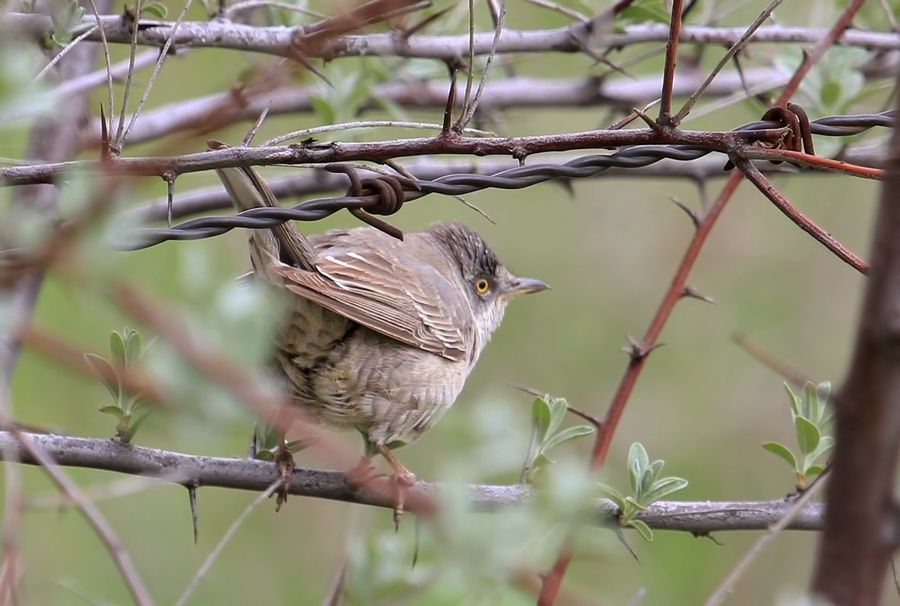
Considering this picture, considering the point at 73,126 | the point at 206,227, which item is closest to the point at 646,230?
the point at 73,126

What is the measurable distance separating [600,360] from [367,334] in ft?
16.2

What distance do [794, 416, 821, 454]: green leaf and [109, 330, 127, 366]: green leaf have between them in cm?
209

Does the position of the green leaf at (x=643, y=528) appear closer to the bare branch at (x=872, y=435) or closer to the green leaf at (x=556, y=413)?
the green leaf at (x=556, y=413)

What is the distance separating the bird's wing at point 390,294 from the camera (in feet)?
13.3

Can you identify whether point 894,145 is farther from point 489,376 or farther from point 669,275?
point 669,275

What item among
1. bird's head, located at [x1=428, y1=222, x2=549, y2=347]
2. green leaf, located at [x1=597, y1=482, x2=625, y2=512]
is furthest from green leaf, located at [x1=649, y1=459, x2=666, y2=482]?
bird's head, located at [x1=428, y1=222, x2=549, y2=347]

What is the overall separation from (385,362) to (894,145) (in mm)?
3186

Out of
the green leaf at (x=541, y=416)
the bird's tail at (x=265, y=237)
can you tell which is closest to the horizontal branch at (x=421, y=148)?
the bird's tail at (x=265, y=237)

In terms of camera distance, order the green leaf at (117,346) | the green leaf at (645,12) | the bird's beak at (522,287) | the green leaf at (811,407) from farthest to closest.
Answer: the bird's beak at (522,287)
the green leaf at (645,12)
the green leaf at (811,407)
the green leaf at (117,346)

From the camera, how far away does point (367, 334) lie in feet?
14.6

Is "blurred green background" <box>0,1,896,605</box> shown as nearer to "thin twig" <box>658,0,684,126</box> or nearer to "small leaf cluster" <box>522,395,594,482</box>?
"small leaf cluster" <box>522,395,594,482</box>

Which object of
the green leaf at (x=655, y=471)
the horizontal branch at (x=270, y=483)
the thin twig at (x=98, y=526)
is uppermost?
the green leaf at (x=655, y=471)

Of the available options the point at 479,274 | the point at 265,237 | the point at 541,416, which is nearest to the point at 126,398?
the point at 265,237

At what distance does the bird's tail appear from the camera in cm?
327
